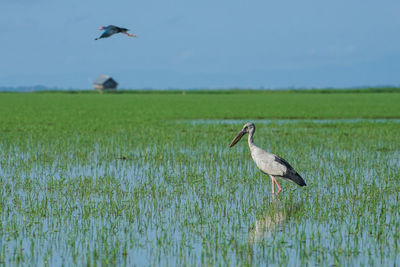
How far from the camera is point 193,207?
32.5ft

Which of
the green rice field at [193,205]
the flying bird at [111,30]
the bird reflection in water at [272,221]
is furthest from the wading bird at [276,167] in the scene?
the flying bird at [111,30]

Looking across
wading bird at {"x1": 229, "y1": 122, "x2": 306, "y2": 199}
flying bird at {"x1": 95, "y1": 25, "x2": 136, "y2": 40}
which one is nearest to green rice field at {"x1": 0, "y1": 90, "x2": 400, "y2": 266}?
wading bird at {"x1": 229, "y1": 122, "x2": 306, "y2": 199}

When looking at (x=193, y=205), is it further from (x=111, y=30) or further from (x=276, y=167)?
(x=111, y=30)

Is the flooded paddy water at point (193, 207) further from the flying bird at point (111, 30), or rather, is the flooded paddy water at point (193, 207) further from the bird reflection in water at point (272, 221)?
the flying bird at point (111, 30)

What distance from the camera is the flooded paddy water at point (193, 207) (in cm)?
732

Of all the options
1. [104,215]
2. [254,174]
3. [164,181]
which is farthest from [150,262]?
[254,174]

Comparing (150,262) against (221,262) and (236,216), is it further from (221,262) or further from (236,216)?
(236,216)

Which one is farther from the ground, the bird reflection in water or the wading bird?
the wading bird

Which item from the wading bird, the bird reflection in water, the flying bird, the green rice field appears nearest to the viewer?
the green rice field

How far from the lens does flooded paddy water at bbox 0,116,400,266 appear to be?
7.32 meters

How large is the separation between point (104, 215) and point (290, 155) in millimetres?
8104

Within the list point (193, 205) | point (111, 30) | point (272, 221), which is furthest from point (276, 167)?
point (111, 30)

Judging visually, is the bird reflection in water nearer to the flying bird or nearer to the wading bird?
the wading bird

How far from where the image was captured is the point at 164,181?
12.4 meters
